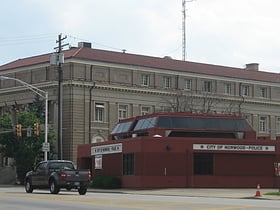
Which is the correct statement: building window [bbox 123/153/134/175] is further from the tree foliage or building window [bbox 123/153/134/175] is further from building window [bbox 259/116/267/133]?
building window [bbox 259/116/267/133]

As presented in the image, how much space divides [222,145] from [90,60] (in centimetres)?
3134

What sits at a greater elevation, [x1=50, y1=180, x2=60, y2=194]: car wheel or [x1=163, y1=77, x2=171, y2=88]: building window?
[x1=163, y1=77, x2=171, y2=88]: building window

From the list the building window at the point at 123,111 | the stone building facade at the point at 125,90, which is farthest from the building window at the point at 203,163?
the building window at the point at 123,111

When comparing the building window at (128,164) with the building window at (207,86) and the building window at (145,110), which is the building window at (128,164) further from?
the building window at (207,86)

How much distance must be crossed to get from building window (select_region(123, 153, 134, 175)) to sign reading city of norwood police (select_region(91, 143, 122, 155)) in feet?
3.14

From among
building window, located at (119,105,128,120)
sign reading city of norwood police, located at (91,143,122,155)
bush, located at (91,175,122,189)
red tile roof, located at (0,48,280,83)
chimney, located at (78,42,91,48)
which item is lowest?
bush, located at (91,175,122,189)

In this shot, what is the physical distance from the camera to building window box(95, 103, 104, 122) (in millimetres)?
80625

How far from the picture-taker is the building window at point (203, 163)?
50906mm

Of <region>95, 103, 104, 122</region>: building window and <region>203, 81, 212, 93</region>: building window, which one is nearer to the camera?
<region>95, 103, 104, 122</region>: building window

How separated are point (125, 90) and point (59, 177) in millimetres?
45244

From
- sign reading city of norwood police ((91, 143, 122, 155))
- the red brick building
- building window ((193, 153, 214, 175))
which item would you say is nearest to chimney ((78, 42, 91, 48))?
sign reading city of norwood police ((91, 143, 122, 155))

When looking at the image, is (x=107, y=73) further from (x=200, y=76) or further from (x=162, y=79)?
(x=200, y=76)

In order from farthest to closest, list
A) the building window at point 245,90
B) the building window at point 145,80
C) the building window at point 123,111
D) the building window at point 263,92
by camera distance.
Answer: the building window at point 263,92 < the building window at point 245,90 < the building window at point 145,80 < the building window at point 123,111

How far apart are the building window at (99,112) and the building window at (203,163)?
31123mm
